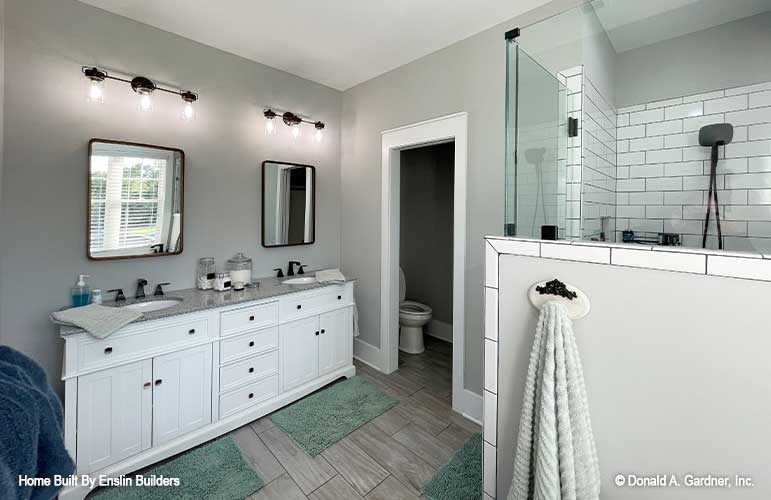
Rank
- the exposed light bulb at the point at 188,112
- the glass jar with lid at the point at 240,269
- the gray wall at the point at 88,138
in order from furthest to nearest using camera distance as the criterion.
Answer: the glass jar with lid at the point at 240,269, the exposed light bulb at the point at 188,112, the gray wall at the point at 88,138

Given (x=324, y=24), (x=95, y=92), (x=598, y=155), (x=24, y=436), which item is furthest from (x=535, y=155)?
(x=95, y=92)

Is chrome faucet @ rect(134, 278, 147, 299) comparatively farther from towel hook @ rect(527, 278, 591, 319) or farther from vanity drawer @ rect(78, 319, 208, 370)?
towel hook @ rect(527, 278, 591, 319)

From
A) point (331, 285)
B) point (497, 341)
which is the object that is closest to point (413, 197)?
point (331, 285)

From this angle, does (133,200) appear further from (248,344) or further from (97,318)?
(248,344)

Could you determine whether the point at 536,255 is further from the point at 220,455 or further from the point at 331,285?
the point at 220,455

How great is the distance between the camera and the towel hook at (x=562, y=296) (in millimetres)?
1053

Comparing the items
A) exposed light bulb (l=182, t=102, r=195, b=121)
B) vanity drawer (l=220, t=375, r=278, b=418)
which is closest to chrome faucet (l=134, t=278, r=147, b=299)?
vanity drawer (l=220, t=375, r=278, b=418)

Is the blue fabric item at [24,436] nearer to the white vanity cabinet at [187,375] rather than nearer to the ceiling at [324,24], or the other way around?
the white vanity cabinet at [187,375]

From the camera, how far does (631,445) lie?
98 cm

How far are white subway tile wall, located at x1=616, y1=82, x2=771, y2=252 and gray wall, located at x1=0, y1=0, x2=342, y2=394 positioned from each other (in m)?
2.59

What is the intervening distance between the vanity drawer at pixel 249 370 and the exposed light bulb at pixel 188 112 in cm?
177

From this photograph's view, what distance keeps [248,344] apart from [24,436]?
166 centimetres

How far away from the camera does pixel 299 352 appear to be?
2.56 m

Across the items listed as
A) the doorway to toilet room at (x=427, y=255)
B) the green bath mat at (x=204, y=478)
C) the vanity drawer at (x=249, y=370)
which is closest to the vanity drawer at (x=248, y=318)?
the vanity drawer at (x=249, y=370)
